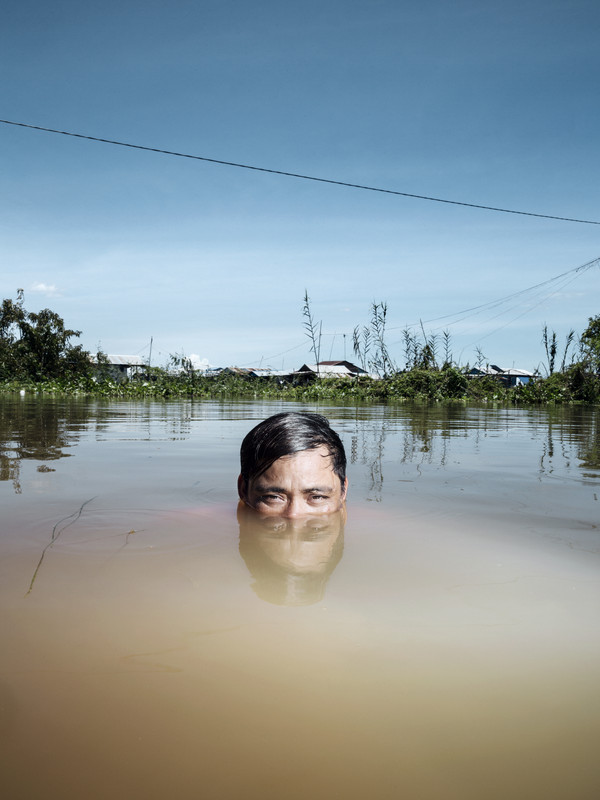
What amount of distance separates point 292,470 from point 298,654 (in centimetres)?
146

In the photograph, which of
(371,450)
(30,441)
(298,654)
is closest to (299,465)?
(298,654)

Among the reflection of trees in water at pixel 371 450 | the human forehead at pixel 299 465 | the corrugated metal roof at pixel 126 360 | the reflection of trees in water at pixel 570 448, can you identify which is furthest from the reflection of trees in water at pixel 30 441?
the corrugated metal roof at pixel 126 360

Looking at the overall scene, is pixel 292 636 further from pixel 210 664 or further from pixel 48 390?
pixel 48 390

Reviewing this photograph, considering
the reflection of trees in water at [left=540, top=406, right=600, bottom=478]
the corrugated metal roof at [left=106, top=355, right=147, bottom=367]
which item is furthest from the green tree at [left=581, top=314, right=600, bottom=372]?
the corrugated metal roof at [left=106, top=355, right=147, bottom=367]

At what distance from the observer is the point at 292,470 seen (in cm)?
263

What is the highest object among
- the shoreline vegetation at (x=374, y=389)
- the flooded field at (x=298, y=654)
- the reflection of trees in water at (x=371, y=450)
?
the shoreline vegetation at (x=374, y=389)

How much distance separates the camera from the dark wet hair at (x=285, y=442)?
2.65 m

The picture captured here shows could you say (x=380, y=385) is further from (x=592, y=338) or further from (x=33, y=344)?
(x=33, y=344)

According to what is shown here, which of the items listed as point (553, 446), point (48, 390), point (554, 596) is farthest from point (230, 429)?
point (48, 390)

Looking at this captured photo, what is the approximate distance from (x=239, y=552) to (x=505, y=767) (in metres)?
1.32

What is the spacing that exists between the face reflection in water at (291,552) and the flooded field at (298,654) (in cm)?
1

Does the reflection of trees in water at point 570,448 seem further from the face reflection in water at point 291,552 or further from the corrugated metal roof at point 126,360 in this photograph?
the corrugated metal roof at point 126,360

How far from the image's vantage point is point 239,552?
205cm

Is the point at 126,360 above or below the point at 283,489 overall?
above
